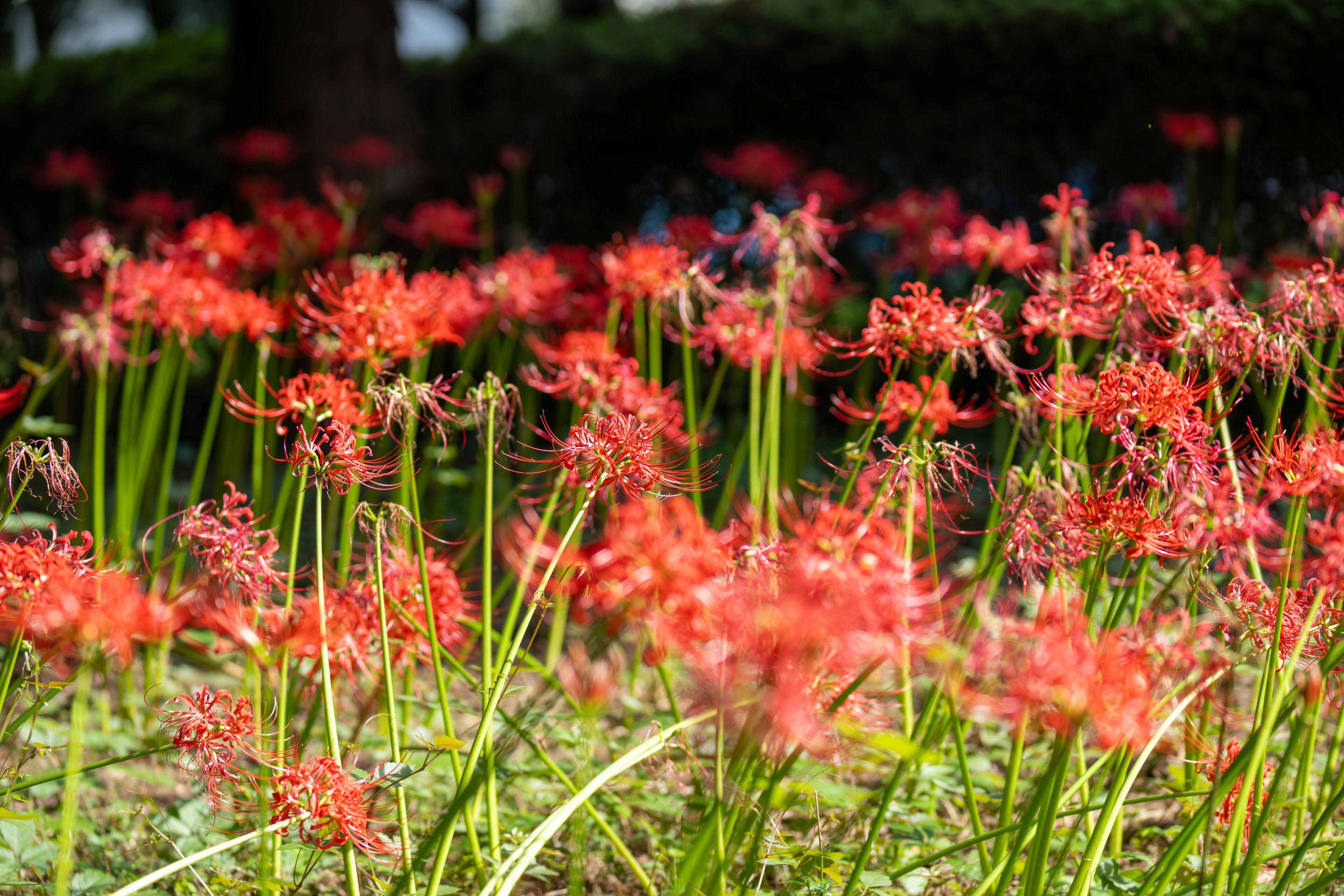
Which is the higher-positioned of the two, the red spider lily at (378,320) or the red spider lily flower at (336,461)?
the red spider lily at (378,320)

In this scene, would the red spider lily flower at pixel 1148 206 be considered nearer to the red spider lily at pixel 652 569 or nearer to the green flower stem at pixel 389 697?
the red spider lily at pixel 652 569

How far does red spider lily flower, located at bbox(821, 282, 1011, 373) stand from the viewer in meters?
1.58

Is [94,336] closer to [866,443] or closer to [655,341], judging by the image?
[655,341]

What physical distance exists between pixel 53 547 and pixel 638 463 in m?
0.72

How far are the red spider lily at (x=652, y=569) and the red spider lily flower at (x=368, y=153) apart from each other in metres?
3.69

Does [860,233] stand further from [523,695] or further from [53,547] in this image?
[53,547]

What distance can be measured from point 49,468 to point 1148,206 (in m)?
3.39

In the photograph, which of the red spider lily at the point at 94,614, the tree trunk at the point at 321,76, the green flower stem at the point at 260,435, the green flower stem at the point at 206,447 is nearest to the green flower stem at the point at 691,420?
the green flower stem at the point at 260,435

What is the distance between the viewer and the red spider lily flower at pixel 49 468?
1.31 metres

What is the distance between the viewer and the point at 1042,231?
4742mm

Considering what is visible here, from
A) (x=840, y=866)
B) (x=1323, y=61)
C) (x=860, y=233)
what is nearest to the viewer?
(x=840, y=866)

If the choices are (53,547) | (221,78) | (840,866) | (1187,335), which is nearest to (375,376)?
(53,547)

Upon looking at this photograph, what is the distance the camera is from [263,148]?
14.4ft

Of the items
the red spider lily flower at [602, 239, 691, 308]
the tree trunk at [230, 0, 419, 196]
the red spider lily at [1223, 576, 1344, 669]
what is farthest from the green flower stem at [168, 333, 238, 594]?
the tree trunk at [230, 0, 419, 196]
